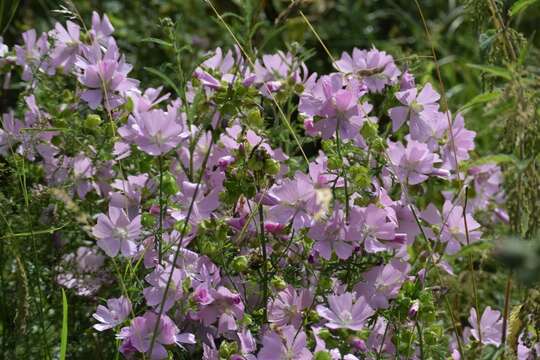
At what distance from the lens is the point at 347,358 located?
47.2 inches

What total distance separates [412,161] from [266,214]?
237 millimetres

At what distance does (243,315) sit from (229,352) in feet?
0.25

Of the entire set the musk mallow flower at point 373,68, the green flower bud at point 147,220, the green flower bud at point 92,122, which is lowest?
the green flower bud at point 147,220

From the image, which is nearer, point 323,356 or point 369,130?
point 323,356

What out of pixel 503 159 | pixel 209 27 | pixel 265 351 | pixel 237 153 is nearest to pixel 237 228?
pixel 237 153

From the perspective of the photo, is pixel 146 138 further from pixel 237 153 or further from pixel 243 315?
pixel 243 315

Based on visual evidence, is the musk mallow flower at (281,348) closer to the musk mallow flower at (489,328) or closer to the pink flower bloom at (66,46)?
the musk mallow flower at (489,328)

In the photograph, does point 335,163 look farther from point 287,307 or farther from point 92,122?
point 92,122

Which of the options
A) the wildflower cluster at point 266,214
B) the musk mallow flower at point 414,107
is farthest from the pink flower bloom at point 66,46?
the musk mallow flower at point 414,107

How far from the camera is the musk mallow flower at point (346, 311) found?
1.23m

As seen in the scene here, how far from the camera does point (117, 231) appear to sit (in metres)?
1.32

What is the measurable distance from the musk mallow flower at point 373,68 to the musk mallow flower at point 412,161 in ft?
0.50

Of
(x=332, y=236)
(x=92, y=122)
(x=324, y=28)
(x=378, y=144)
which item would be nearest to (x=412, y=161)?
(x=378, y=144)

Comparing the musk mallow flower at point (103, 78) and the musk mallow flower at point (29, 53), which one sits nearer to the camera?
the musk mallow flower at point (103, 78)
